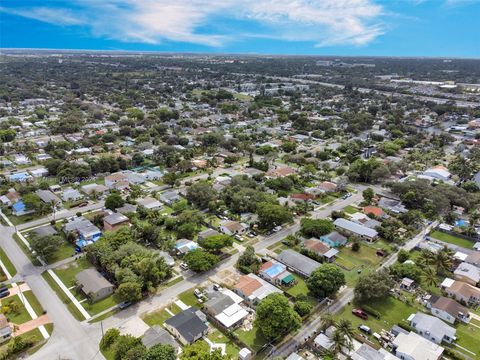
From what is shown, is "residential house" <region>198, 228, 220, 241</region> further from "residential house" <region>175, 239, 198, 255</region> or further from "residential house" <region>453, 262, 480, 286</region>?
"residential house" <region>453, 262, 480, 286</region>

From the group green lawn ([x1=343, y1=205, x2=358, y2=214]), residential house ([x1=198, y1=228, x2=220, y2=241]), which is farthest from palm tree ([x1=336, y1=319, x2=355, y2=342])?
green lawn ([x1=343, y1=205, x2=358, y2=214])

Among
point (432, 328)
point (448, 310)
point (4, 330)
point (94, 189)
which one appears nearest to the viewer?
point (4, 330)

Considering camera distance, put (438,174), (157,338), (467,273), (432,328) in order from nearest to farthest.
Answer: (157,338), (432,328), (467,273), (438,174)

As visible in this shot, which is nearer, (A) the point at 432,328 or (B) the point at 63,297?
(A) the point at 432,328

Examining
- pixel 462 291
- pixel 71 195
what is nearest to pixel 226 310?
pixel 462 291

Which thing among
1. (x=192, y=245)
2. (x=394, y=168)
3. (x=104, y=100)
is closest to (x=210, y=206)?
(x=192, y=245)

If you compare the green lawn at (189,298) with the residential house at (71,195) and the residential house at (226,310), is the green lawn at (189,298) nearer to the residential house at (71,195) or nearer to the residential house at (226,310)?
the residential house at (226,310)

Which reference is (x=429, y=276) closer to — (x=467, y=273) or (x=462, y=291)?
(x=462, y=291)
